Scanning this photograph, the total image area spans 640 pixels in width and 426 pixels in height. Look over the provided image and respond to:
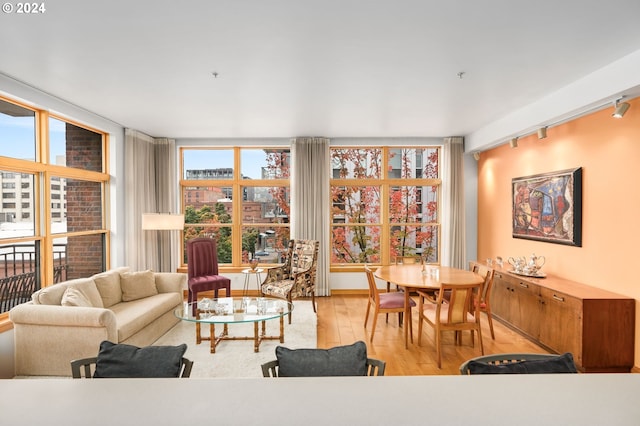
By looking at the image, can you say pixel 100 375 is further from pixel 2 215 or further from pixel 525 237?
pixel 525 237

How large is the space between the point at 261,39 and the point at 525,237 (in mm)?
4276

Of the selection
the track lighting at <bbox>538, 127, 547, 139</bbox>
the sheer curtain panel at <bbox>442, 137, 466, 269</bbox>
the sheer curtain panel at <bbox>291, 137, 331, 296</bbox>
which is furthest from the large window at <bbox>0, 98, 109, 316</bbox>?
the track lighting at <bbox>538, 127, 547, 139</bbox>

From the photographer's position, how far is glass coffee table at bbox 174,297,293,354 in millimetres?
3447

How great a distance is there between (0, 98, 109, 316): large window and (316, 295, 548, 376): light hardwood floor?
3.37 metres

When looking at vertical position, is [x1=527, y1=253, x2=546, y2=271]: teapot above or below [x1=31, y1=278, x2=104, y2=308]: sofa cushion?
above

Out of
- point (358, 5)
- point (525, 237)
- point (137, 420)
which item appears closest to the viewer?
point (137, 420)

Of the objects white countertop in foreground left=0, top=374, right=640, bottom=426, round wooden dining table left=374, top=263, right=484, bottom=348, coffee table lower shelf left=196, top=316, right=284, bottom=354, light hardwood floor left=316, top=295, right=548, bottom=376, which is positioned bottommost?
light hardwood floor left=316, top=295, right=548, bottom=376

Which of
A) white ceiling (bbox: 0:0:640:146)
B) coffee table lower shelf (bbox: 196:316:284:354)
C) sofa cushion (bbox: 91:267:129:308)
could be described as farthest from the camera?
sofa cushion (bbox: 91:267:129:308)

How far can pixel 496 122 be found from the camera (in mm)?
4914

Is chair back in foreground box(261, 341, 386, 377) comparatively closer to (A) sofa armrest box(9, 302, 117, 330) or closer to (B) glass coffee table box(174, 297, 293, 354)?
(B) glass coffee table box(174, 297, 293, 354)

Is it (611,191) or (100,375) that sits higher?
(611,191)

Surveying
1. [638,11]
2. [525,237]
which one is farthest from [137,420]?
[525,237]

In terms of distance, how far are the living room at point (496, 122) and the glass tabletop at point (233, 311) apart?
1734mm

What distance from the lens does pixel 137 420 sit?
102cm
